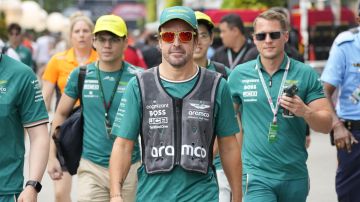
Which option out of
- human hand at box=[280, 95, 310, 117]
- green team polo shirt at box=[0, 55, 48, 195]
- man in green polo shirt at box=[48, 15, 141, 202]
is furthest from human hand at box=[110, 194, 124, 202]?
man in green polo shirt at box=[48, 15, 141, 202]

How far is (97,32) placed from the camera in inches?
331

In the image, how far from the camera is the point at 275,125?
290 inches

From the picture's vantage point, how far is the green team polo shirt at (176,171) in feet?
19.1

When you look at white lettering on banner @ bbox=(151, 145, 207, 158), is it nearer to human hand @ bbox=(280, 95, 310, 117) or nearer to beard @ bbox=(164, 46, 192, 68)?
beard @ bbox=(164, 46, 192, 68)

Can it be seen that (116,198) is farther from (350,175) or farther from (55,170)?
(350,175)

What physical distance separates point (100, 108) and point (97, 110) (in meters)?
0.03

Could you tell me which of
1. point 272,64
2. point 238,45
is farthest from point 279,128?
point 238,45

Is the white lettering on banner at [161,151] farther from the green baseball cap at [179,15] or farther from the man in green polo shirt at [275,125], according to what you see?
the man in green polo shirt at [275,125]

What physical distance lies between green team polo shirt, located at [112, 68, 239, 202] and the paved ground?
6075 millimetres

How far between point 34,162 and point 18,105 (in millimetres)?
342

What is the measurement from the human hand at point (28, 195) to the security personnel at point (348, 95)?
3502mm

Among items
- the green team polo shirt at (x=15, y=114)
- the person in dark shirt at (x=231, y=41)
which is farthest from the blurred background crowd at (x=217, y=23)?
the green team polo shirt at (x=15, y=114)

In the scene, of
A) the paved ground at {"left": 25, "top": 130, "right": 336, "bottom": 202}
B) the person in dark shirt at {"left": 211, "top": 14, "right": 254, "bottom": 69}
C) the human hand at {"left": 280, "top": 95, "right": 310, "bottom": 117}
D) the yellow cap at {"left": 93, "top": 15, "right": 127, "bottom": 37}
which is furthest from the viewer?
the paved ground at {"left": 25, "top": 130, "right": 336, "bottom": 202}

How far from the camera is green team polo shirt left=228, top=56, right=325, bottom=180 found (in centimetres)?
740
